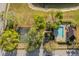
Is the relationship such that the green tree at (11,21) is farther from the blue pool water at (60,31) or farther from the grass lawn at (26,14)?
the blue pool water at (60,31)

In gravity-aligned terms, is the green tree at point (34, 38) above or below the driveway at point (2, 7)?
below

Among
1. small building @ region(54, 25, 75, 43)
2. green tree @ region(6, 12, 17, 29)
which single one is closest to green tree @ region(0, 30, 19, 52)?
green tree @ region(6, 12, 17, 29)

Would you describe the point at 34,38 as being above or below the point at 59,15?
below

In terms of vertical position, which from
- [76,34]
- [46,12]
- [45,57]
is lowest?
[45,57]

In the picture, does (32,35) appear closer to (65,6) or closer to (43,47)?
(43,47)

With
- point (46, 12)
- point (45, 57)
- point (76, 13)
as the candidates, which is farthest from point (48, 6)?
point (45, 57)

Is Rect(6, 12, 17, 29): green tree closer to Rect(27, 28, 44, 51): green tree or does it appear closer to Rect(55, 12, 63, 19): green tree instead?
Rect(27, 28, 44, 51): green tree

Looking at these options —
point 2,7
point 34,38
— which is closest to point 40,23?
point 34,38

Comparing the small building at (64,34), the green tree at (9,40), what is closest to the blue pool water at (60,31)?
the small building at (64,34)

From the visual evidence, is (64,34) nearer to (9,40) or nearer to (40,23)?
(40,23)
